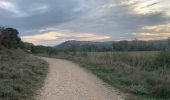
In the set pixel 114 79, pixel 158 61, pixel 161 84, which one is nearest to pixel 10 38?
pixel 158 61

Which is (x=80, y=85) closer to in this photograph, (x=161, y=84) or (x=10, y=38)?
(x=161, y=84)

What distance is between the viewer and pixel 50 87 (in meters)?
15.5

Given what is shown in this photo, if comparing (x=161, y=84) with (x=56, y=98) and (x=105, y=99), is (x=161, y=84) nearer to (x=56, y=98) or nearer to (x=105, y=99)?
(x=105, y=99)

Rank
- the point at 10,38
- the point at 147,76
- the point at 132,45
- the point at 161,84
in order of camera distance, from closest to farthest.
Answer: the point at 161,84 < the point at 147,76 < the point at 10,38 < the point at 132,45

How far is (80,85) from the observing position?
1639 centimetres

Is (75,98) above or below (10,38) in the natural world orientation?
below

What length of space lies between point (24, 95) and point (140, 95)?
5332 mm

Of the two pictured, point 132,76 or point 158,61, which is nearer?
point 132,76

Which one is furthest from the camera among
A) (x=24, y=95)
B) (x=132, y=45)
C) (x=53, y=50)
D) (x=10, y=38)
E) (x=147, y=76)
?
(x=53, y=50)

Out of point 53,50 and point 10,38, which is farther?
point 53,50

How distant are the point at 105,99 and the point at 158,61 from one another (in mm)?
18032

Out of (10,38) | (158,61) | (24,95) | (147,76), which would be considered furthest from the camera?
(10,38)

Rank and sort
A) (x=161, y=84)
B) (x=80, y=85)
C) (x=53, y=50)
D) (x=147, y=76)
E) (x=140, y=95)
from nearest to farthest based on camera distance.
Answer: (x=140, y=95) → (x=161, y=84) → (x=80, y=85) → (x=147, y=76) → (x=53, y=50)

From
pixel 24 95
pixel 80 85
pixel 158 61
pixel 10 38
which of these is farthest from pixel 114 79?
pixel 10 38
